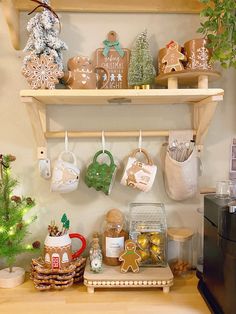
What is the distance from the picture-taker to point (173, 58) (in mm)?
1090

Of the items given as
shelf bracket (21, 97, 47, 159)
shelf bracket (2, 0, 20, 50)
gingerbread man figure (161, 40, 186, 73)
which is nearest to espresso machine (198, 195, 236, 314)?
gingerbread man figure (161, 40, 186, 73)

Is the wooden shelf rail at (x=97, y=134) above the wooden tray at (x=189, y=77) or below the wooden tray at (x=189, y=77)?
below

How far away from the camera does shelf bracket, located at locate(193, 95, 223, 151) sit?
3.48ft

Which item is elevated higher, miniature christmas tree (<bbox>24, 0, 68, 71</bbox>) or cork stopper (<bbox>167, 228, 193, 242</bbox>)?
miniature christmas tree (<bbox>24, 0, 68, 71</bbox>)

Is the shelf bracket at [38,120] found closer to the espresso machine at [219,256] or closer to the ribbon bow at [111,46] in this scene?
the ribbon bow at [111,46]

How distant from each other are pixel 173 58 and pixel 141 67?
0.36 ft

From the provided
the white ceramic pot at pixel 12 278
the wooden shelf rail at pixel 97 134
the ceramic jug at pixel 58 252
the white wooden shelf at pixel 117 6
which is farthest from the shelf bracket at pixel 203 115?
the white ceramic pot at pixel 12 278

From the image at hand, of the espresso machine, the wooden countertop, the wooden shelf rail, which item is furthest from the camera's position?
the wooden shelf rail

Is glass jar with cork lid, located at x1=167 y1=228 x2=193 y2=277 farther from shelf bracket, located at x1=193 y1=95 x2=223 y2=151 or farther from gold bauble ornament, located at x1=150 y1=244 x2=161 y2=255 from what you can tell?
shelf bracket, located at x1=193 y1=95 x2=223 y2=151

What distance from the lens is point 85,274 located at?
3.59ft

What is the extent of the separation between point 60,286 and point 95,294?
12 centimetres

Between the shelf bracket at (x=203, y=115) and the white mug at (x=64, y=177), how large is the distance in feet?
1.49

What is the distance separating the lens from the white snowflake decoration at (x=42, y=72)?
3.38ft

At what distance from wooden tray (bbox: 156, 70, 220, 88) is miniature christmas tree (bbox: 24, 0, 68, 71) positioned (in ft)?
1.10
